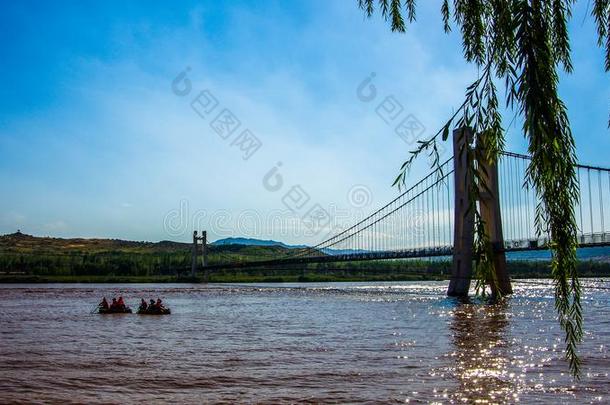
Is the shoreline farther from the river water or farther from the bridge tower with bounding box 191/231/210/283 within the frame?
the river water

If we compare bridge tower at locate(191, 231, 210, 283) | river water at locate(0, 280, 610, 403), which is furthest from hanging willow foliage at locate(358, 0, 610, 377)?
bridge tower at locate(191, 231, 210, 283)

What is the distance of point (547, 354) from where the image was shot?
16156 millimetres

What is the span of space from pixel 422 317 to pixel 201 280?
88.0m

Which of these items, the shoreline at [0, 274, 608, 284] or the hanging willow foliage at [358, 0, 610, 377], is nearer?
the hanging willow foliage at [358, 0, 610, 377]

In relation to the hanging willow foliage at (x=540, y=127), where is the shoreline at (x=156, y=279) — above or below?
below

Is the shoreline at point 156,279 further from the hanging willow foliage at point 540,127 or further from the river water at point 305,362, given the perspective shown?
the hanging willow foliage at point 540,127

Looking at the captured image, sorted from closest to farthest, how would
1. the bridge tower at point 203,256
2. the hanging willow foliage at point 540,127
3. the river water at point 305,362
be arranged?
the hanging willow foliage at point 540,127 → the river water at point 305,362 → the bridge tower at point 203,256

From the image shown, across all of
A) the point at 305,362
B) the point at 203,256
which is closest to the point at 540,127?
the point at 305,362

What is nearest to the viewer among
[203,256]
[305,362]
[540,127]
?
[540,127]

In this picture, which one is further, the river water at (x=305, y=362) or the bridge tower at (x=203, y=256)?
the bridge tower at (x=203, y=256)

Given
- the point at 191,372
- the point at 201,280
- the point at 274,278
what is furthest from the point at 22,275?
the point at 191,372

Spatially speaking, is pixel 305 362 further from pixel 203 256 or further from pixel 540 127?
pixel 203 256

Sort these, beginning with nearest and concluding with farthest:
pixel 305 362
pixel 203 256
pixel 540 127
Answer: pixel 540 127
pixel 305 362
pixel 203 256

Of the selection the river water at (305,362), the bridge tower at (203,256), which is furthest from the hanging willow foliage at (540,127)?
the bridge tower at (203,256)
